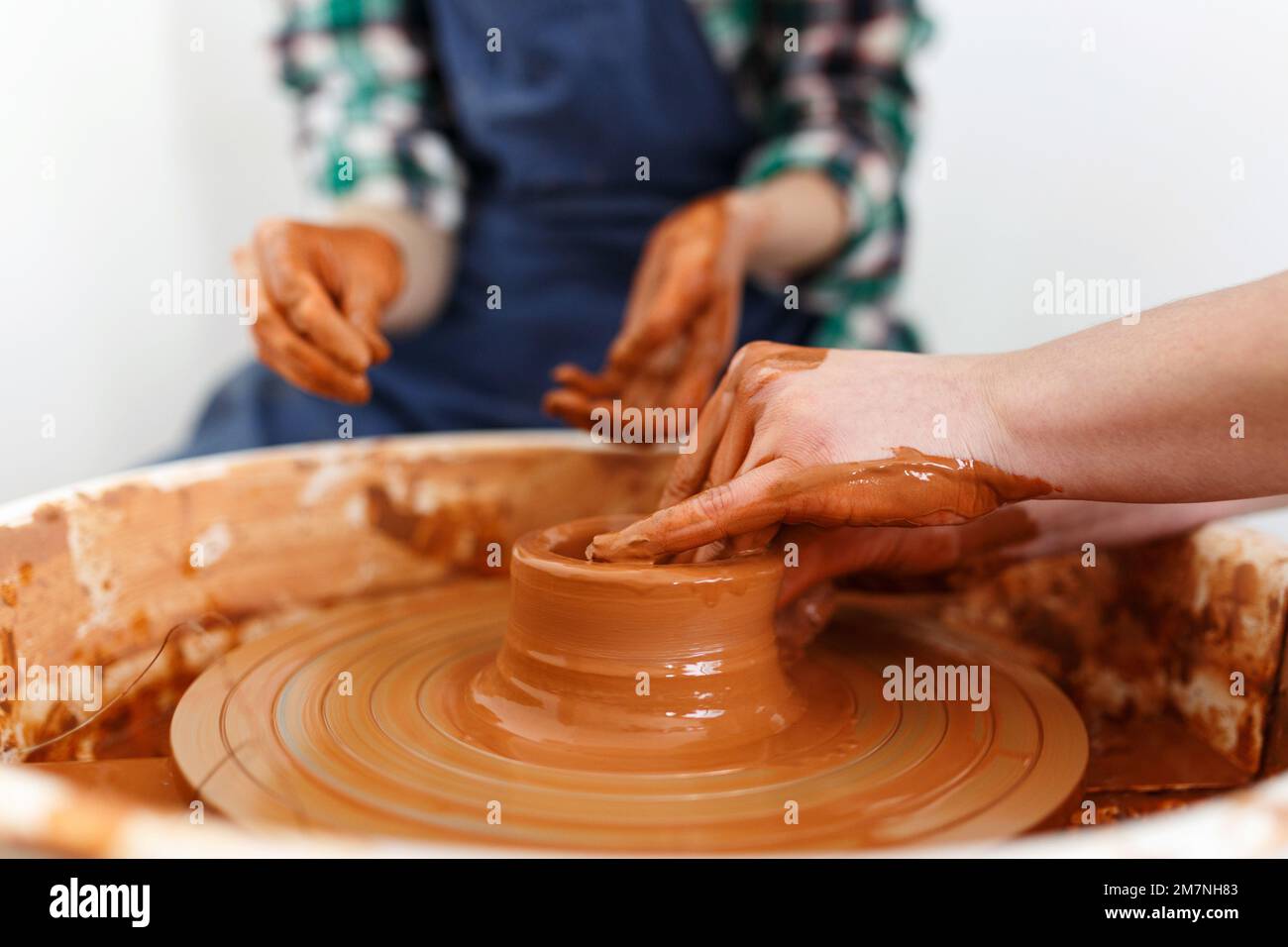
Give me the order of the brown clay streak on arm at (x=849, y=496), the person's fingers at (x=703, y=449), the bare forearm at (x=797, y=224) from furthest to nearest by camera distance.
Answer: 1. the bare forearm at (x=797, y=224)
2. the person's fingers at (x=703, y=449)
3. the brown clay streak on arm at (x=849, y=496)

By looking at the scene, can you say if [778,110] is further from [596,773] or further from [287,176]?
[287,176]

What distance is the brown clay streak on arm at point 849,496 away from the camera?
894mm

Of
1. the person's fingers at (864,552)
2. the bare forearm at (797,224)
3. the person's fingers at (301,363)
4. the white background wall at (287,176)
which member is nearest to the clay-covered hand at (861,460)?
the person's fingers at (864,552)

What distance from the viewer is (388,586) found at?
1457 millimetres

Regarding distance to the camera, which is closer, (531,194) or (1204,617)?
(1204,617)

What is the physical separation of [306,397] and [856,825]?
1273 millimetres

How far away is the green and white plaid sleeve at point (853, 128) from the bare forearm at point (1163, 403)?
970 millimetres

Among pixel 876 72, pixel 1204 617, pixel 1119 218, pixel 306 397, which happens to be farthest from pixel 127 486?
pixel 1119 218

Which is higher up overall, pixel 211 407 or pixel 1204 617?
pixel 211 407

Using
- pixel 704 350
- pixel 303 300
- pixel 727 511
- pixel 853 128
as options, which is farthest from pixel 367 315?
pixel 853 128

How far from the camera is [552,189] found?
187 centimetres

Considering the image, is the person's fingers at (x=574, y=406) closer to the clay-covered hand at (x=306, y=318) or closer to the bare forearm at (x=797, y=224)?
the clay-covered hand at (x=306, y=318)

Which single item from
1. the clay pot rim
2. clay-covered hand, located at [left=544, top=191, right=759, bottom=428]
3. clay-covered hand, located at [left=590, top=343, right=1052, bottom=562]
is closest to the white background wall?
clay-covered hand, located at [left=544, top=191, right=759, bottom=428]
